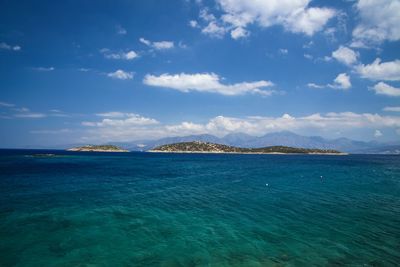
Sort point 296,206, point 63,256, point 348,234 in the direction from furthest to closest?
1. point 296,206
2. point 348,234
3. point 63,256

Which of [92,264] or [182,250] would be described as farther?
[182,250]

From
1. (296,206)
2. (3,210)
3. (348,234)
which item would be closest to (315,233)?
(348,234)

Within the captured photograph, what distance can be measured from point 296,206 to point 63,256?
3035cm

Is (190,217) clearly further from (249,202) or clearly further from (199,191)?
(199,191)

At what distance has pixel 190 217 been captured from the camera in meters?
32.5

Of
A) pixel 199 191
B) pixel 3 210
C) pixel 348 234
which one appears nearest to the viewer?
pixel 348 234

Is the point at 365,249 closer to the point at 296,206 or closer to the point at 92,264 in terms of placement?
the point at 296,206

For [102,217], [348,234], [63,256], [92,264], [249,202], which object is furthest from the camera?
[249,202]

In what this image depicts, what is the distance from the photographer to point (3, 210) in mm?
34562

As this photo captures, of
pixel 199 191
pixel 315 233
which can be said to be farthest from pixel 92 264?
pixel 199 191

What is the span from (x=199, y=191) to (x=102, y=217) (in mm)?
23279

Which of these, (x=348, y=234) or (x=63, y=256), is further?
(x=348, y=234)

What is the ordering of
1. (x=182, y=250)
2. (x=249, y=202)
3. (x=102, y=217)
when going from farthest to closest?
(x=249, y=202)
(x=102, y=217)
(x=182, y=250)

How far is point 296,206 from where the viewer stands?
39.0 meters
